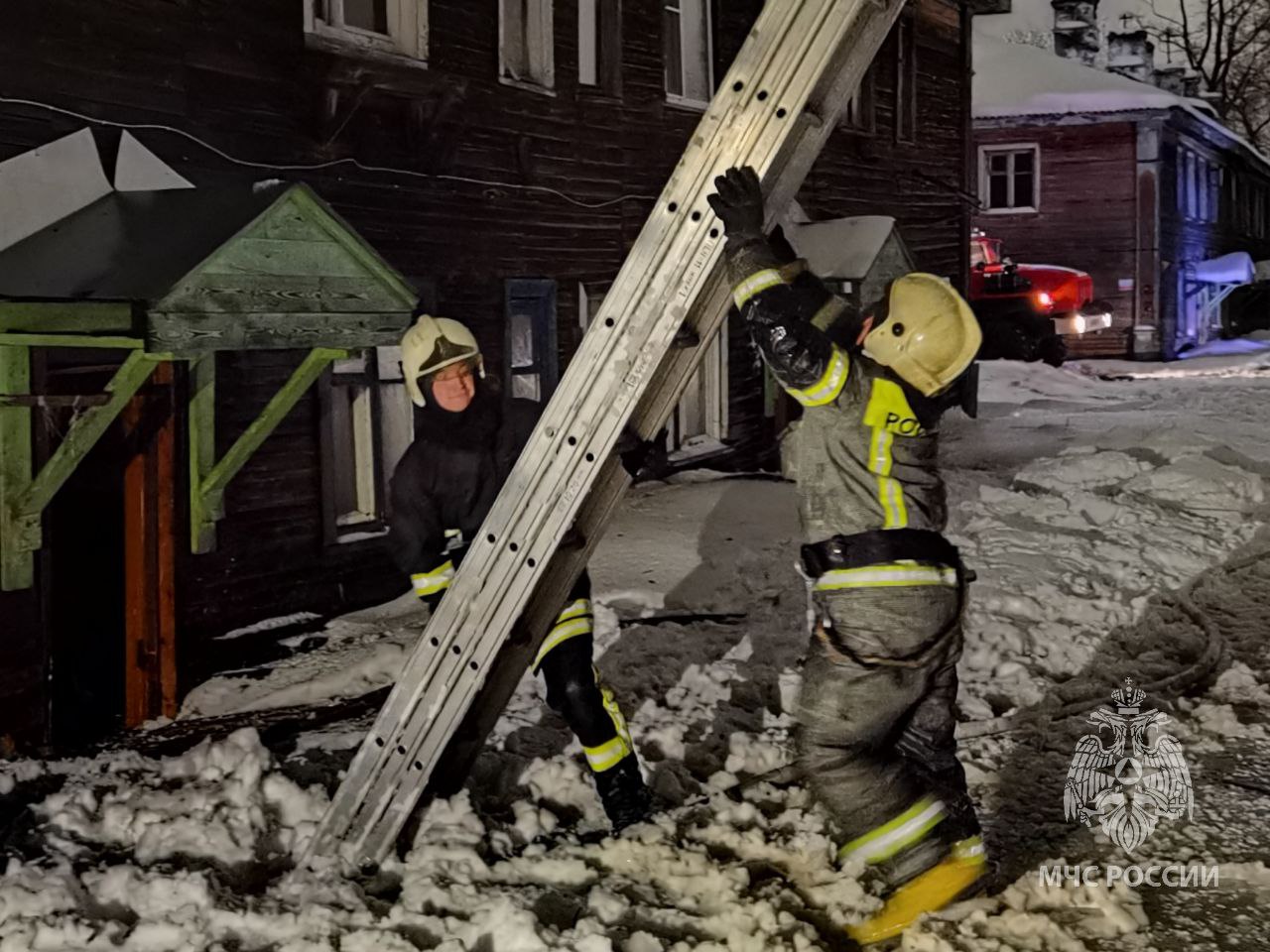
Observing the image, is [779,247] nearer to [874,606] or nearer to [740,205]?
[740,205]

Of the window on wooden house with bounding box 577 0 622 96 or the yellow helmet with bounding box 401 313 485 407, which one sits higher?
the window on wooden house with bounding box 577 0 622 96

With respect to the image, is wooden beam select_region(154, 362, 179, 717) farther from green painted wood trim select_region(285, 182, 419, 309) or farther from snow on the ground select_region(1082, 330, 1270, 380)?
snow on the ground select_region(1082, 330, 1270, 380)

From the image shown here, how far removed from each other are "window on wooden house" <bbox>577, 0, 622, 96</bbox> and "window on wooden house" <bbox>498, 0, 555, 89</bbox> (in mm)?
519

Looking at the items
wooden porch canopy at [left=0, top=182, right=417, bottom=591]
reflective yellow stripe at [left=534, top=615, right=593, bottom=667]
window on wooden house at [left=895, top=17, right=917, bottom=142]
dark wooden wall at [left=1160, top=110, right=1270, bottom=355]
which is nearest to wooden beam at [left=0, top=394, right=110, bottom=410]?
wooden porch canopy at [left=0, top=182, right=417, bottom=591]

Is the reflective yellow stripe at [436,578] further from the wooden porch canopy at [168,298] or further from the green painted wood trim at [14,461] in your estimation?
the green painted wood trim at [14,461]

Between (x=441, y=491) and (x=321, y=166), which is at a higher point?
(x=321, y=166)

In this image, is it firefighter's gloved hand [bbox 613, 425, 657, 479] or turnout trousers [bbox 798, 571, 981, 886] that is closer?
turnout trousers [bbox 798, 571, 981, 886]

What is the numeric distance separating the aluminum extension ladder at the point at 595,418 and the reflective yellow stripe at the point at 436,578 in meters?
0.46

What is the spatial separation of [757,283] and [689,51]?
9357 millimetres

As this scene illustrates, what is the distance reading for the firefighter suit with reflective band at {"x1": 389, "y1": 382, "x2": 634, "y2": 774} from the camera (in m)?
4.34

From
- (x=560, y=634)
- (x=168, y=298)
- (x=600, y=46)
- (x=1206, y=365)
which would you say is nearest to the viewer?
(x=560, y=634)

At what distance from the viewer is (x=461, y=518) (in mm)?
4477

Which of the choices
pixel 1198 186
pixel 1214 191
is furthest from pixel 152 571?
pixel 1214 191

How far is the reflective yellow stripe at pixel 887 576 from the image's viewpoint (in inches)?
141
